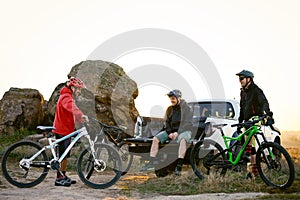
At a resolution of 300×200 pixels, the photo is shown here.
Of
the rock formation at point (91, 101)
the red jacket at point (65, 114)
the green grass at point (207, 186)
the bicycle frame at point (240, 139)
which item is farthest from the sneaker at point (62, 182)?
the rock formation at point (91, 101)

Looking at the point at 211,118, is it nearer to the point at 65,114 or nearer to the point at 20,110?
the point at 65,114

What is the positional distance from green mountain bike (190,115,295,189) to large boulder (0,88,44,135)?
8970 mm

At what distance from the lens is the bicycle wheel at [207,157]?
7.62m

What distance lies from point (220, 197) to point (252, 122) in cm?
166

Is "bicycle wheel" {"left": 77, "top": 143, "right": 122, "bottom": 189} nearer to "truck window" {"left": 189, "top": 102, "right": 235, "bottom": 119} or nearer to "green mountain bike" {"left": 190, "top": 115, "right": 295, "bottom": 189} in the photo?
"green mountain bike" {"left": 190, "top": 115, "right": 295, "bottom": 189}

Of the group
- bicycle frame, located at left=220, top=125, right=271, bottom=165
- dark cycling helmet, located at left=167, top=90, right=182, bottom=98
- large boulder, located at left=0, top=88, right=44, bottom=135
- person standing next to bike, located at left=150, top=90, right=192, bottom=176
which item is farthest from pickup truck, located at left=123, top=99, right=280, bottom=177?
large boulder, located at left=0, top=88, right=44, bottom=135

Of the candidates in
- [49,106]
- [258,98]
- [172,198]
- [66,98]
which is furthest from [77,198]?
[49,106]

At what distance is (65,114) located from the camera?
7180mm

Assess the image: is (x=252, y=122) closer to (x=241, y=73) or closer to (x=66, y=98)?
(x=241, y=73)

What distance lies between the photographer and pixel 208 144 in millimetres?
7898

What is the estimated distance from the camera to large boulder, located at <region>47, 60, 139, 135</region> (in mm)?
14383

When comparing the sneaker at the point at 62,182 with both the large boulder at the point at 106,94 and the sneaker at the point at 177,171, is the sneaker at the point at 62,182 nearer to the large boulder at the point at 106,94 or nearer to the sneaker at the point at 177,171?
the sneaker at the point at 177,171

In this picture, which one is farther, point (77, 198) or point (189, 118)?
point (189, 118)

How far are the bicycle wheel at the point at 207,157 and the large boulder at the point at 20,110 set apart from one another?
9.12 meters
